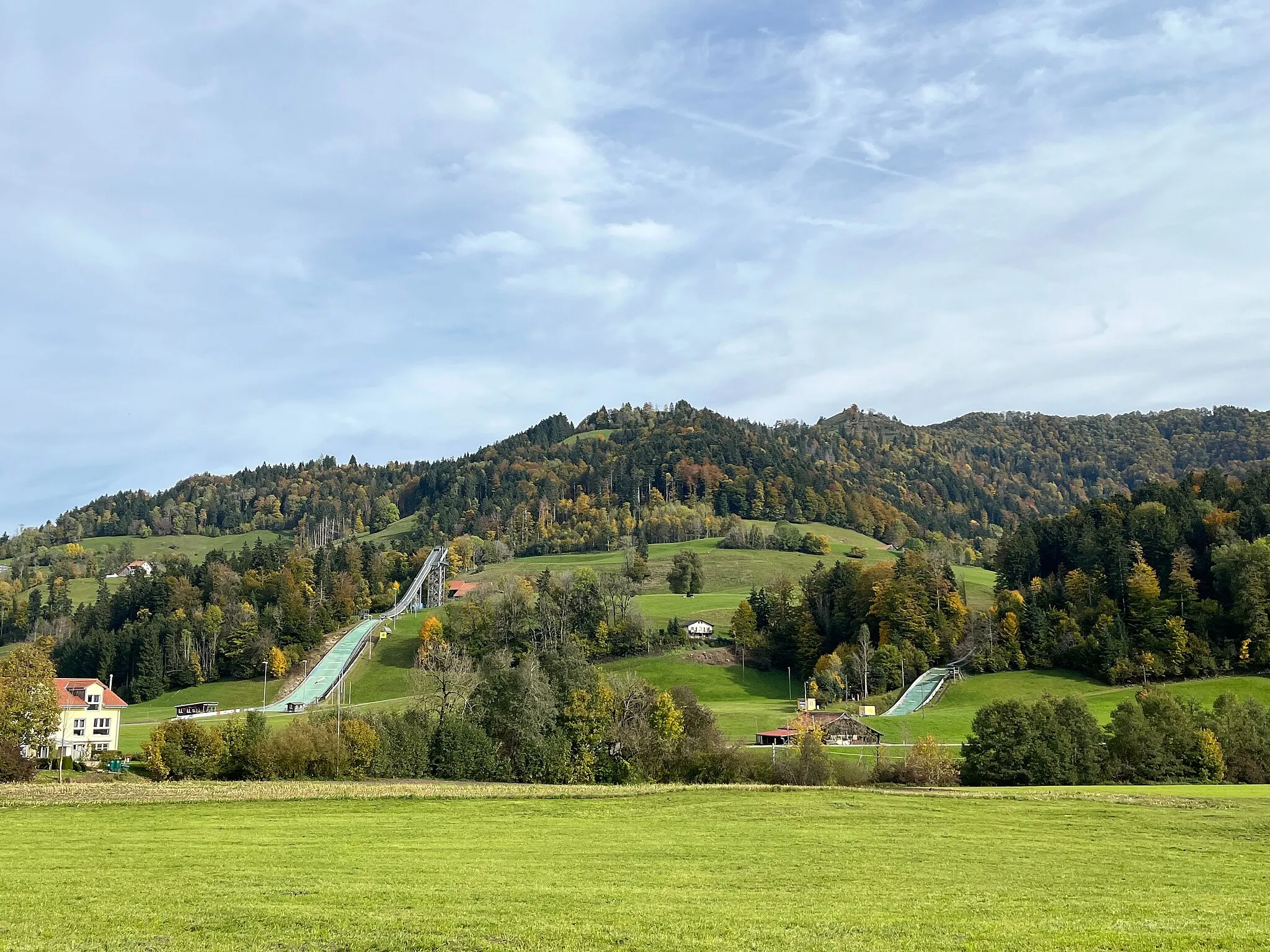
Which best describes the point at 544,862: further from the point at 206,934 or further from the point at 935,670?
the point at 935,670

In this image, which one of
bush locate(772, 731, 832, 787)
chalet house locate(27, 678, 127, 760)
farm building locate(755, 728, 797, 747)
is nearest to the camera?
bush locate(772, 731, 832, 787)

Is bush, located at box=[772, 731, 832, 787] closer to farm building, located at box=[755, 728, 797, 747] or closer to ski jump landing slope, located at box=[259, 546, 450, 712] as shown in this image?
farm building, located at box=[755, 728, 797, 747]

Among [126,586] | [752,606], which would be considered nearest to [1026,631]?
[752,606]

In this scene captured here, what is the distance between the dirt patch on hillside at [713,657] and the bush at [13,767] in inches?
3225

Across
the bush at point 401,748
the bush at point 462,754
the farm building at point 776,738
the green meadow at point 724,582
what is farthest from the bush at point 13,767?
the green meadow at point 724,582

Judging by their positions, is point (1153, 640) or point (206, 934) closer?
point (206, 934)

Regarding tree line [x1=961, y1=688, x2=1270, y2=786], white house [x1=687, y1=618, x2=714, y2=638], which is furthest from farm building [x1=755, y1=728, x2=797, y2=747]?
white house [x1=687, y1=618, x2=714, y2=638]

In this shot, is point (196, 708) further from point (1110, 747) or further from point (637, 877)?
point (637, 877)

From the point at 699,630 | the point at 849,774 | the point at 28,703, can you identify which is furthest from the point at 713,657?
the point at 28,703

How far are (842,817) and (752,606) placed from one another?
326ft

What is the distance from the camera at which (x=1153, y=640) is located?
10700 centimetres

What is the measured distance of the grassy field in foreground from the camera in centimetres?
1652

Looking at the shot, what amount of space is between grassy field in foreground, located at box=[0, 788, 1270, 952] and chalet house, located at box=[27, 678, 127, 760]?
4703 centimetres

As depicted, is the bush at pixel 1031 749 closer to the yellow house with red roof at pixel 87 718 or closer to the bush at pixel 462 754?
the bush at pixel 462 754
